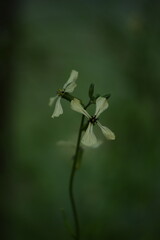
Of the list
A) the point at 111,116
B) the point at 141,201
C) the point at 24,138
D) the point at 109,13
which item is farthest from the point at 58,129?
the point at 141,201

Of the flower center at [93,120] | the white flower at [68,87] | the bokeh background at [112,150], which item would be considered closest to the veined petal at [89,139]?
the flower center at [93,120]

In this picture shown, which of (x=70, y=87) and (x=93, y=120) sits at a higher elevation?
(x=70, y=87)

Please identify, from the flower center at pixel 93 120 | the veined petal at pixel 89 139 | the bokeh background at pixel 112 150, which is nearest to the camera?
the veined petal at pixel 89 139

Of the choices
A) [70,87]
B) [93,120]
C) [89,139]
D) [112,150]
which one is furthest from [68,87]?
[112,150]

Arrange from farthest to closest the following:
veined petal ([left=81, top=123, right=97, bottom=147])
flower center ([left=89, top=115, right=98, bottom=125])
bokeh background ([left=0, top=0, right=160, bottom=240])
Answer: bokeh background ([left=0, top=0, right=160, bottom=240])
flower center ([left=89, top=115, right=98, bottom=125])
veined petal ([left=81, top=123, right=97, bottom=147])

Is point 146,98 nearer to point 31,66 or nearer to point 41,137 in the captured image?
point 31,66

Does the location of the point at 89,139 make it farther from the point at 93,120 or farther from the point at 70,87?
the point at 70,87

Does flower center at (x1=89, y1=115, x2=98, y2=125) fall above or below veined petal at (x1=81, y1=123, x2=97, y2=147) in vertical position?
above

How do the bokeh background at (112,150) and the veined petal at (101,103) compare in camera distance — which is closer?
the veined petal at (101,103)

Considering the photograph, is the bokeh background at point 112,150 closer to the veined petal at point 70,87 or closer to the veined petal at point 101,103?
the veined petal at point 70,87

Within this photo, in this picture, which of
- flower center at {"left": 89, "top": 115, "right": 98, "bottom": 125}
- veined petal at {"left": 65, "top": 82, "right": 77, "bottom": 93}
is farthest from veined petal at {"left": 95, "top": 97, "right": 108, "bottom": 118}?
veined petal at {"left": 65, "top": 82, "right": 77, "bottom": 93}

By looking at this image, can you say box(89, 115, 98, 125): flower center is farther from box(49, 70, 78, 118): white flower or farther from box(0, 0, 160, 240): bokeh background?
box(0, 0, 160, 240): bokeh background
